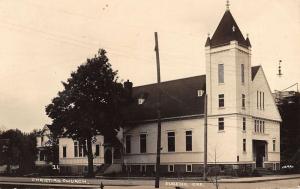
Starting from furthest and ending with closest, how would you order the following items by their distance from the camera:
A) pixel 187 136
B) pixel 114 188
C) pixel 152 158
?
pixel 152 158, pixel 187 136, pixel 114 188

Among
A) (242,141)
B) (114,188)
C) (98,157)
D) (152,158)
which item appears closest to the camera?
(114,188)

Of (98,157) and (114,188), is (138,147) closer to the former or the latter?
(98,157)

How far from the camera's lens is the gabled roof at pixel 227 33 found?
162 feet

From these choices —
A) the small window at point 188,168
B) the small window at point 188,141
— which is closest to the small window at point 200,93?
the small window at point 188,141

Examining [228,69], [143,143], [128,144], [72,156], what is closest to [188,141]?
[143,143]

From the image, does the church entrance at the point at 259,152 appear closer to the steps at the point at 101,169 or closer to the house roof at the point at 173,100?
the house roof at the point at 173,100

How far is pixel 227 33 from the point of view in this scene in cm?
4978

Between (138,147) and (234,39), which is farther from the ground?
(234,39)

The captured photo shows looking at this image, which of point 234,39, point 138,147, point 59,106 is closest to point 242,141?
point 234,39

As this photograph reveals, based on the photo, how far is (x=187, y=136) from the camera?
5222 centimetres

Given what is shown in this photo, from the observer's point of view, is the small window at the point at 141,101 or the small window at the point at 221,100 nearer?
the small window at the point at 221,100

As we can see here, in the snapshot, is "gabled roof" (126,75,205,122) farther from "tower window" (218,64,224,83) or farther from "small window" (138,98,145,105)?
"tower window" (218,64,224,83)

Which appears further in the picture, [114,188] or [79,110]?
[79,110]

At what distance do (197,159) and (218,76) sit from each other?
865 cm
